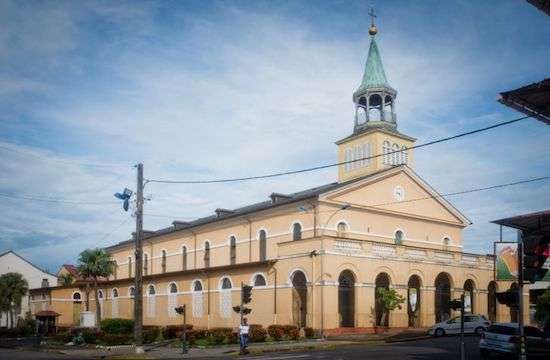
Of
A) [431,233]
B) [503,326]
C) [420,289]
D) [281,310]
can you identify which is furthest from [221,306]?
[503,326]

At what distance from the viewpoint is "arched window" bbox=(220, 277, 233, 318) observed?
48281mm

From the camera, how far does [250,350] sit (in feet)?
105

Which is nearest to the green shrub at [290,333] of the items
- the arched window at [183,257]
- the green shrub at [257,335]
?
the green shrub at [257,335]

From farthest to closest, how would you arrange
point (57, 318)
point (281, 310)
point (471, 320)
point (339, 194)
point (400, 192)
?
point (57, 318) < point (400, 192) < point (339, 194) < point (281, 310) < point (471, 320)

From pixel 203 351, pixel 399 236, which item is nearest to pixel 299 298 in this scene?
pixel 203 351

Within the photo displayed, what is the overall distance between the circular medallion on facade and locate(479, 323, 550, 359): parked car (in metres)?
25.3

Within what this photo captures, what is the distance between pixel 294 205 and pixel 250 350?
18.0 m

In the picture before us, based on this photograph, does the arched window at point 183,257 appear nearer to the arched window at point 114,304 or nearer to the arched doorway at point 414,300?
the arched window at point 114,304

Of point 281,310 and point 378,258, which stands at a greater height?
point 378,258

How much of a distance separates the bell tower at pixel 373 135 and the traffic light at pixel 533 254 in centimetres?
3716

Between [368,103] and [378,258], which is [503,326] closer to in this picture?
[378,258]

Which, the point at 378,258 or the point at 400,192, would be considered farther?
the point at 400,192

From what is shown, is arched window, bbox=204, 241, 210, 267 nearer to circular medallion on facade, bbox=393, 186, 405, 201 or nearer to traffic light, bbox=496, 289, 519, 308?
circular medallion on facade, bbox=393, 186, 405, 201

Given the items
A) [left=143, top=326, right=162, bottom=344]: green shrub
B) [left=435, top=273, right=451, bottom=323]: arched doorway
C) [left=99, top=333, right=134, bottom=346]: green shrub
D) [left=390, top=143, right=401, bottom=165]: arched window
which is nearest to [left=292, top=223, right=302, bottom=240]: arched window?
[left=435, top=273, right=451, bottom=323]: arched doorway
